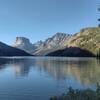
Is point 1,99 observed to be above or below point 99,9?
below

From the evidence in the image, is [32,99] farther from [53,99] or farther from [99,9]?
[99,9]

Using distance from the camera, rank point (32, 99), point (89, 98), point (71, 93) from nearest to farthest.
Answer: point (89, 98) < point (71, 93) < point (32, 99)

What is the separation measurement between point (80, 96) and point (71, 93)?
3313 millimetres

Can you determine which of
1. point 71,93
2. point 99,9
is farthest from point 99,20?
point 71,93

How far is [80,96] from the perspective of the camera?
3831 cm

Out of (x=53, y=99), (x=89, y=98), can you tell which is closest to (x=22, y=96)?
(x=53, y=99)

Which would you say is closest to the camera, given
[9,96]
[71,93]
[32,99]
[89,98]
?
[89,98]

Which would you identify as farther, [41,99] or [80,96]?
[41,99]

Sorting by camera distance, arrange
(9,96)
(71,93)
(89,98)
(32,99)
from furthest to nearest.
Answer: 1. (9,96)
2. (32,99)
3. (71,93)
4. (89,98)

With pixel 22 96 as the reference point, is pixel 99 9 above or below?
above

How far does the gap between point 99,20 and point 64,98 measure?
1666cm

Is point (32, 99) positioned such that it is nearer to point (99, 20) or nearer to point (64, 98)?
point (64, 98)

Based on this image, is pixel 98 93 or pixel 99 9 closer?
pixel 98 93

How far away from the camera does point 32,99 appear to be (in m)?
46.0
